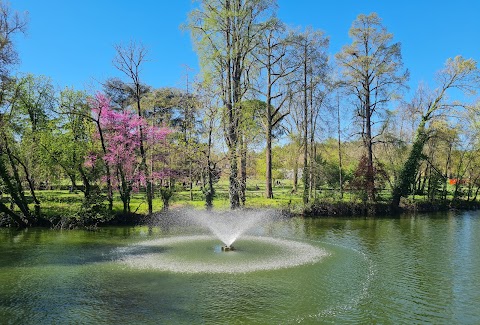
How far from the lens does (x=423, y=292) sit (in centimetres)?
1113

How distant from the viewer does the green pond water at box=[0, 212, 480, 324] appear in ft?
30.5

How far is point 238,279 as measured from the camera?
11836mm

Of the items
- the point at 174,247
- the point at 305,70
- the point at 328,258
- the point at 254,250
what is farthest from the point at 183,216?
the point at 305,70

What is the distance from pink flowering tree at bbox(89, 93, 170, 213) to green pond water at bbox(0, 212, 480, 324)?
5.64 meters

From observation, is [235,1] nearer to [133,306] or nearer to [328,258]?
[328,258]

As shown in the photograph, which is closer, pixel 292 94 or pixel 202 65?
pixel 202 65

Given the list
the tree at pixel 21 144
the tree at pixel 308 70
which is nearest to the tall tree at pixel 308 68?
the tree at pixel 308 70

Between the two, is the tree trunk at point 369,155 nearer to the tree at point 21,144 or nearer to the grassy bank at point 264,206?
the grassy bank at point 264,206

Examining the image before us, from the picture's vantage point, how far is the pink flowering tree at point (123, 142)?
24.2 metres

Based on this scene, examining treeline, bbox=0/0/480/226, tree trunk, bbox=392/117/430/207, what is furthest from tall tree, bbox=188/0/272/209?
tree trunk, bbox=392/117/430/207

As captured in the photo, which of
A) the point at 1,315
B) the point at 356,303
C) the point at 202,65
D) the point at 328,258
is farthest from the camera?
the point at 202,65

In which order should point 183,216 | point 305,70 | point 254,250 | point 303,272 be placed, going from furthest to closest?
point 305,70
point 183,216
point 254,250
point 303,272

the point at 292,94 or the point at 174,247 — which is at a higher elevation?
the point at 292,94

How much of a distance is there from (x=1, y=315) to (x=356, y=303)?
8616 millimetres
